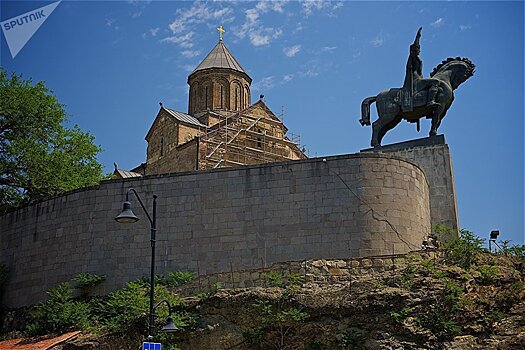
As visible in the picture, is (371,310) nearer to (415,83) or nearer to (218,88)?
(415,83)

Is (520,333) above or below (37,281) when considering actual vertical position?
below

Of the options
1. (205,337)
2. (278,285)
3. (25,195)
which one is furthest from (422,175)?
(25,195)

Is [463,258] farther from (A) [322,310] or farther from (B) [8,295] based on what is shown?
(B) [8,295]

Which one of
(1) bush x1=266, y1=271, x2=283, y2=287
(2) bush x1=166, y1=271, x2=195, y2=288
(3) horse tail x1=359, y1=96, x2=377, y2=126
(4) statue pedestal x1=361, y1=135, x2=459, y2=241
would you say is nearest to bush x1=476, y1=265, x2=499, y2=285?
(4) statue pedestal x1=361, y1=135, x2=459, y2=241

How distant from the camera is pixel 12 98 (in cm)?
2872

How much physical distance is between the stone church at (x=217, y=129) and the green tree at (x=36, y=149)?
372 inches

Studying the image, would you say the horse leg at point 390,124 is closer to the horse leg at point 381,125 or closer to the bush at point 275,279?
the horse leg at point 381,125

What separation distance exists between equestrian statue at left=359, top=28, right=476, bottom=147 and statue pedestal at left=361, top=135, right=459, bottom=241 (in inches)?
16.8

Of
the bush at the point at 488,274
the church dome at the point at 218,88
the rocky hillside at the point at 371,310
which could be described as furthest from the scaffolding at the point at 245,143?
the bush at the point at 488,274

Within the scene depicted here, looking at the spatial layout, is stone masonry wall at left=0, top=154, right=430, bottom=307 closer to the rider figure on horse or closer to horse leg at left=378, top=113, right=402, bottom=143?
horse leg at left=378, top=113, right=402, bottom=143

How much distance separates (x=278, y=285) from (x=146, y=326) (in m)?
3.40

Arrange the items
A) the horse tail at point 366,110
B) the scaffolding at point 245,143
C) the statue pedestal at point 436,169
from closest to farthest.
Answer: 1. the statue pedestal at point 436,169
2. the horse tail at point 366,110
3. the scaffolding at point 245,143

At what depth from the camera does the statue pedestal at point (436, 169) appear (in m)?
22.1

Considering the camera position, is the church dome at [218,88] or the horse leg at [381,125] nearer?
the horse leg at [381,125]
